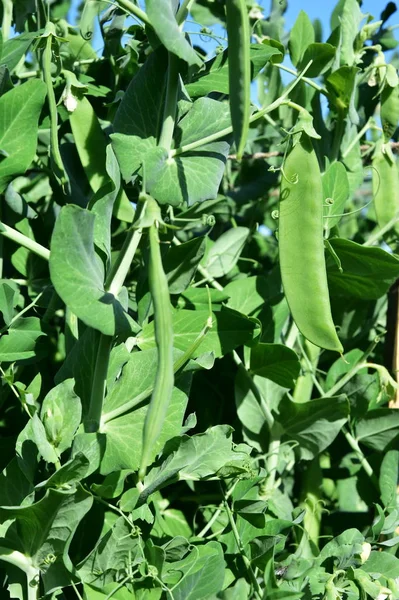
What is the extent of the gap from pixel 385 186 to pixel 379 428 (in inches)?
13.9

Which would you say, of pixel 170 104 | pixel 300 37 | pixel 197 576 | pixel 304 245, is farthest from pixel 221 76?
pixel 197 576

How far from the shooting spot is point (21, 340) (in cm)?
84

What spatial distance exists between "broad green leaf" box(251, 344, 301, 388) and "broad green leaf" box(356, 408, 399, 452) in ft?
0.61

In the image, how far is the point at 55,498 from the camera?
66 centimetres

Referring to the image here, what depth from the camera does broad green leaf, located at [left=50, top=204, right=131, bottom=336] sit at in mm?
638

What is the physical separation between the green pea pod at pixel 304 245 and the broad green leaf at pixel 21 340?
0.97 feet

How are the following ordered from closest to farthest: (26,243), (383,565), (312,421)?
(26,243) < (383,565) < (312,421)

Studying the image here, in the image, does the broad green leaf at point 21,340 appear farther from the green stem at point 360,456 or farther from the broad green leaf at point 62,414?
the green stem at point 360,456

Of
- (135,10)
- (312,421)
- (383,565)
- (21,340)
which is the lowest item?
(383,565)

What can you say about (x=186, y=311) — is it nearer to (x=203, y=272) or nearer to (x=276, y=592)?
(x=203, y=272)

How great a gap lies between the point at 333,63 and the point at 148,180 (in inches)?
19.0

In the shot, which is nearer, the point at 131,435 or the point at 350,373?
the point at 131,435

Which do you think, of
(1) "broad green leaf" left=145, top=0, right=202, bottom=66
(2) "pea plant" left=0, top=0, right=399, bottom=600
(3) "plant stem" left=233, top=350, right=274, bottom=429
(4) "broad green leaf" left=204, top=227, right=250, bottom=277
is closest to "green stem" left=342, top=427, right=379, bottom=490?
(2) "pea plant" left=0, top=0, right=399, bottom=600

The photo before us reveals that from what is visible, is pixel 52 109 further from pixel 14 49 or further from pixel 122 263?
pixel 122 263
